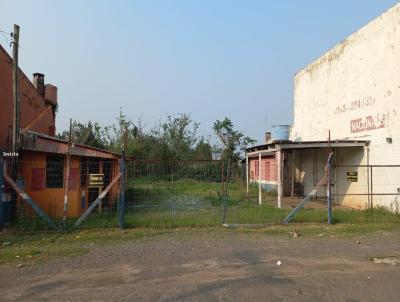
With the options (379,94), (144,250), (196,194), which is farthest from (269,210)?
(144,250)

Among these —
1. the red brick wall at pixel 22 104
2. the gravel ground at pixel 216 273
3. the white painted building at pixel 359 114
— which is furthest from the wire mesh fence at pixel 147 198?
the gravel ground at pixel 216 273

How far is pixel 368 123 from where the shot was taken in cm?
1681

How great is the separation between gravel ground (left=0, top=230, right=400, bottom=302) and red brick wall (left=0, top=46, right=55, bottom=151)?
6332mm

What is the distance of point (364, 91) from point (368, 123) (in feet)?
4.57

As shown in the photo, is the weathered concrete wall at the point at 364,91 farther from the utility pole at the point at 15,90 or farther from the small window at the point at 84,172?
the utility pole at the point at 15,90

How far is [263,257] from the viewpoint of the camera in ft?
28.2

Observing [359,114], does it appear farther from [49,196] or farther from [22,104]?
[22,104]

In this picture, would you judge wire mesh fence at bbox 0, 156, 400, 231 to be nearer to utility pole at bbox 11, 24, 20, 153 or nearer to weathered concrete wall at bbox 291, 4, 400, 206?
utility pole at bbox 11, 24, 20, 153

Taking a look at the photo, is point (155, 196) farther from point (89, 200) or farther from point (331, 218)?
point (331, 218)

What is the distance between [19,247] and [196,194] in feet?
26.2

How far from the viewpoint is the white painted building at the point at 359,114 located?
50.5 ft

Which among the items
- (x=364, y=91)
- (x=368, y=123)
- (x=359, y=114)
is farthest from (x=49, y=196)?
(x=364, y=91)

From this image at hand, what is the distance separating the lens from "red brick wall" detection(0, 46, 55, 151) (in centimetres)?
1347

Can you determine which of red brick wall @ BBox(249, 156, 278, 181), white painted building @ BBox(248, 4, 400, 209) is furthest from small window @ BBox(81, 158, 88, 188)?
red brick wall @ BBox(249, 156, 278, 181)
